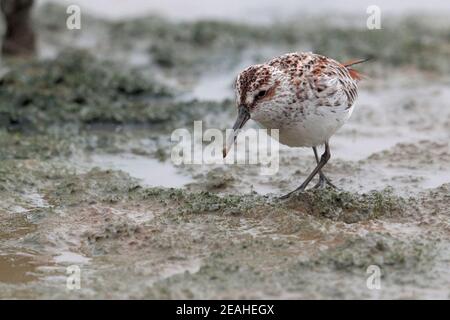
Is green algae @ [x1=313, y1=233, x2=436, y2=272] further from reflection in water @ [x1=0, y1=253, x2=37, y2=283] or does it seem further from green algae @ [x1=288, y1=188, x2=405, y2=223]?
reflection in water @ [x1=0, y1=253, x2=37, y2=283]

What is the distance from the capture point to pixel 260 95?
278 inches

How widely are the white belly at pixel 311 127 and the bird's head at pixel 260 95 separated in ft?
0.52

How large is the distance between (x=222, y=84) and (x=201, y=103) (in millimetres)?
1045

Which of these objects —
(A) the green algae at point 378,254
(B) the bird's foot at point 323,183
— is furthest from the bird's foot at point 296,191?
(A) the green algae at point 378,254

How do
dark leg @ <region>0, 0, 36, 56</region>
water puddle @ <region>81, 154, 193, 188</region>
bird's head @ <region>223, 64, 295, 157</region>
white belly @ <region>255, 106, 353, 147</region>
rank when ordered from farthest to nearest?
dark leg @ <region>0, 0, 36, 56</region>
water puddle @ <region>81, 154, 193, 188</region>
white belly @ <region>255, 106, 353, 147</region>
bird's head @ <region>223, 64, 295, 157</region>

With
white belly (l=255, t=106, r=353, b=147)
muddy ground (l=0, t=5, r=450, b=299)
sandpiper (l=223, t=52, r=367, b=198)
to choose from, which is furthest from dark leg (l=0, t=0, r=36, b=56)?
white belly (l=255, t=106, r=353, b=147)

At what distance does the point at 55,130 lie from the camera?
31.7ft

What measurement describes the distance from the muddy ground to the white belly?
0.54 metres

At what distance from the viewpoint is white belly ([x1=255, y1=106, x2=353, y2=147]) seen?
7.18m

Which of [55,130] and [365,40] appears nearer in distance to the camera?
[55,130]

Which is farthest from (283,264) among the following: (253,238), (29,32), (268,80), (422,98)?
(29,32)

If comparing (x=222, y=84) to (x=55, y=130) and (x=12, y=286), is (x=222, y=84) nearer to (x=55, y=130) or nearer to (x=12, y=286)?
(x=55, y=130)

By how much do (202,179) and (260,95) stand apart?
1.68 meters

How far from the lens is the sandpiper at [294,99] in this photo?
7.07 metres
